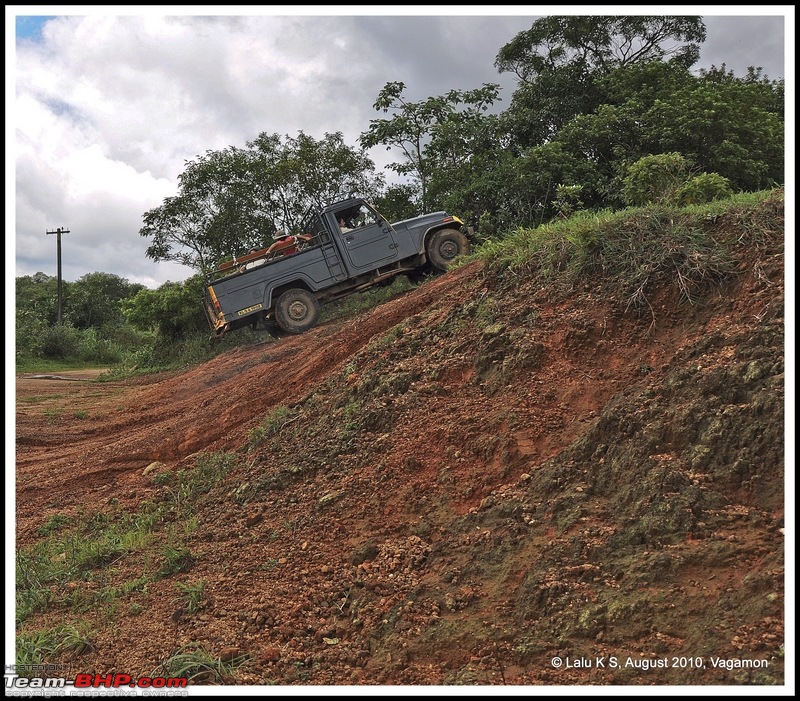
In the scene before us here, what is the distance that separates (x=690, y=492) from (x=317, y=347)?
7097 mm

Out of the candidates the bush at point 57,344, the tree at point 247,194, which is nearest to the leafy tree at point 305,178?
the tree at point 247,194

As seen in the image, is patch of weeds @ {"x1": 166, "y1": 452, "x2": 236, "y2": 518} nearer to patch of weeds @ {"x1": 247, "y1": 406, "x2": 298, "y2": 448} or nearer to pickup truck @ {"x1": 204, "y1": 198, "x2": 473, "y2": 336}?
patch of weeds @ {"x1": 247, "y1": 406, "x2": 298, "y2": 448}

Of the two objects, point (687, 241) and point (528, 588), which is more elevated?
point (687, 241)

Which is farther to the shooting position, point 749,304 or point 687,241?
point 687,241

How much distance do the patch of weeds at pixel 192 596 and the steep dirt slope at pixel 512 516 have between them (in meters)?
0.04

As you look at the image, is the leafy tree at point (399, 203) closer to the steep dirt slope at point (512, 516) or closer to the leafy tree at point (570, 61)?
the leafy tree at point (570, 61)

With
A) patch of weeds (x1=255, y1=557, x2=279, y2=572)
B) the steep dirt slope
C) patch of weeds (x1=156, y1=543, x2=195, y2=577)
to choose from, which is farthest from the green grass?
patch of weeds (x1=156, y1=543, x2=195, y2=577)

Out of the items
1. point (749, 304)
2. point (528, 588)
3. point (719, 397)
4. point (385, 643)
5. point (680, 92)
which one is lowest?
point (385, 643)

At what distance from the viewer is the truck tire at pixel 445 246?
13203 mm

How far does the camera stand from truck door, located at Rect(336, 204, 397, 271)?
13180 mm

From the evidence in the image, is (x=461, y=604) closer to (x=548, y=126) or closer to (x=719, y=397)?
(x=719, y=397)

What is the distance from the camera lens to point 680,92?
→ 14719mm

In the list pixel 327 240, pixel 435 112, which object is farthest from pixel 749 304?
pixel 435 112

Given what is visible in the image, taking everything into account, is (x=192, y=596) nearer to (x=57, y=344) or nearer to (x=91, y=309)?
(x=57, y=344)
